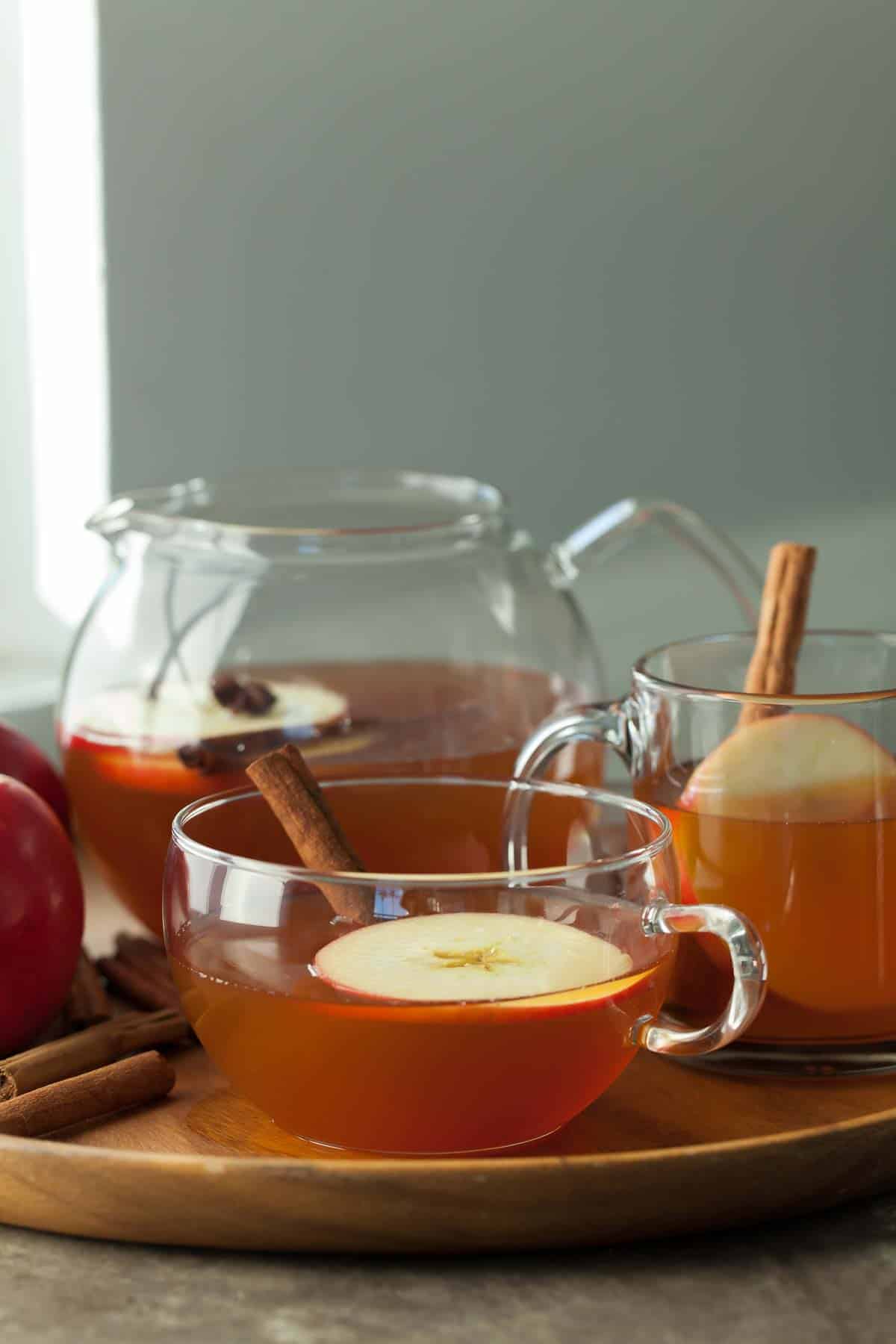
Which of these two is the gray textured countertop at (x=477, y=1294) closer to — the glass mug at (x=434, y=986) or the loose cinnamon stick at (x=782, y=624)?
the glass mug at (x=434, y=986)

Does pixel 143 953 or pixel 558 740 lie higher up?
pixel 558 740

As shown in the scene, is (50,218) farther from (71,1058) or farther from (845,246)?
(71,1058)

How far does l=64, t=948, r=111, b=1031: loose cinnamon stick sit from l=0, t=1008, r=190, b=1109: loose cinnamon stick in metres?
0.02

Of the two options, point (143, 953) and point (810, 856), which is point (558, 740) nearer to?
point (810, 856)

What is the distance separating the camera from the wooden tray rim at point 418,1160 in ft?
2.12

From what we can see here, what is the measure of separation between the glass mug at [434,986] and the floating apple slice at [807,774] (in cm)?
5

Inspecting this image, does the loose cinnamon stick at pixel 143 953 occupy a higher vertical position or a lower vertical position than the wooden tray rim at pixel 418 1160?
lower

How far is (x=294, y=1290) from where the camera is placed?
64 centimetres

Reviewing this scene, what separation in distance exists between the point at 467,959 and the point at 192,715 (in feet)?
1.10

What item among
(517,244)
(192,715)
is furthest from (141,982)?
(517,244)

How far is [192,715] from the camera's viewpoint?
97cm

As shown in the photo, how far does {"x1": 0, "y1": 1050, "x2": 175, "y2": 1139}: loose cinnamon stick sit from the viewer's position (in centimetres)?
74

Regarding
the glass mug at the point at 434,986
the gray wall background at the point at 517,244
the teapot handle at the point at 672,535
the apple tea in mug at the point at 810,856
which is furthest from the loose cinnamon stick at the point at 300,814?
the gray wall background at the point at 517,244

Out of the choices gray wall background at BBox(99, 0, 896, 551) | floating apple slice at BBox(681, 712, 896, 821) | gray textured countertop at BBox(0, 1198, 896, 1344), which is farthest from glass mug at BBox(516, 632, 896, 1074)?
gray wall background at BBox(99, 0, 896, 551)
